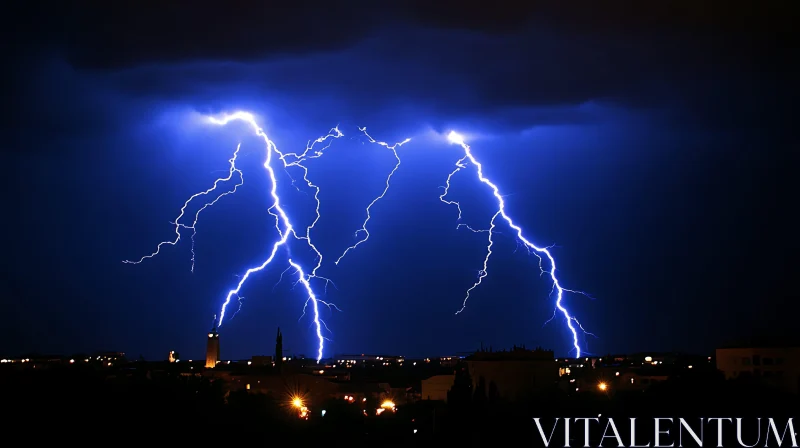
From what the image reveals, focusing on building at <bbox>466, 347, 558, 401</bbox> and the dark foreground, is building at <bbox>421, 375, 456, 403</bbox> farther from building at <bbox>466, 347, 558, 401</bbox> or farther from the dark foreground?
the dark foreground

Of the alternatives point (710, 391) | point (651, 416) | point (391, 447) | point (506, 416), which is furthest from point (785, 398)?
point (391, 447)

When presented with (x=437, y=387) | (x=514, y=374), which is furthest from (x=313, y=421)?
(x=437, y=387)

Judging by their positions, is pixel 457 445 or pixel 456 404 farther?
pixel 456 404

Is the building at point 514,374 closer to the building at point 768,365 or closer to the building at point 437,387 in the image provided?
the building at point 437,387

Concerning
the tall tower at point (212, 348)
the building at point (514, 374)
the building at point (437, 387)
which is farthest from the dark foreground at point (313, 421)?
the tall tower at point (212, 348)

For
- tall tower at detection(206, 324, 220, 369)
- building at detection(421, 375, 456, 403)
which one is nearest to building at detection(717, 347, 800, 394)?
building at detection(421, 375, 456, 403)

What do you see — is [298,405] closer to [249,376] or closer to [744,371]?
[249,376]

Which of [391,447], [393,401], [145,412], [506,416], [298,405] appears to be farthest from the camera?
[393,401]
